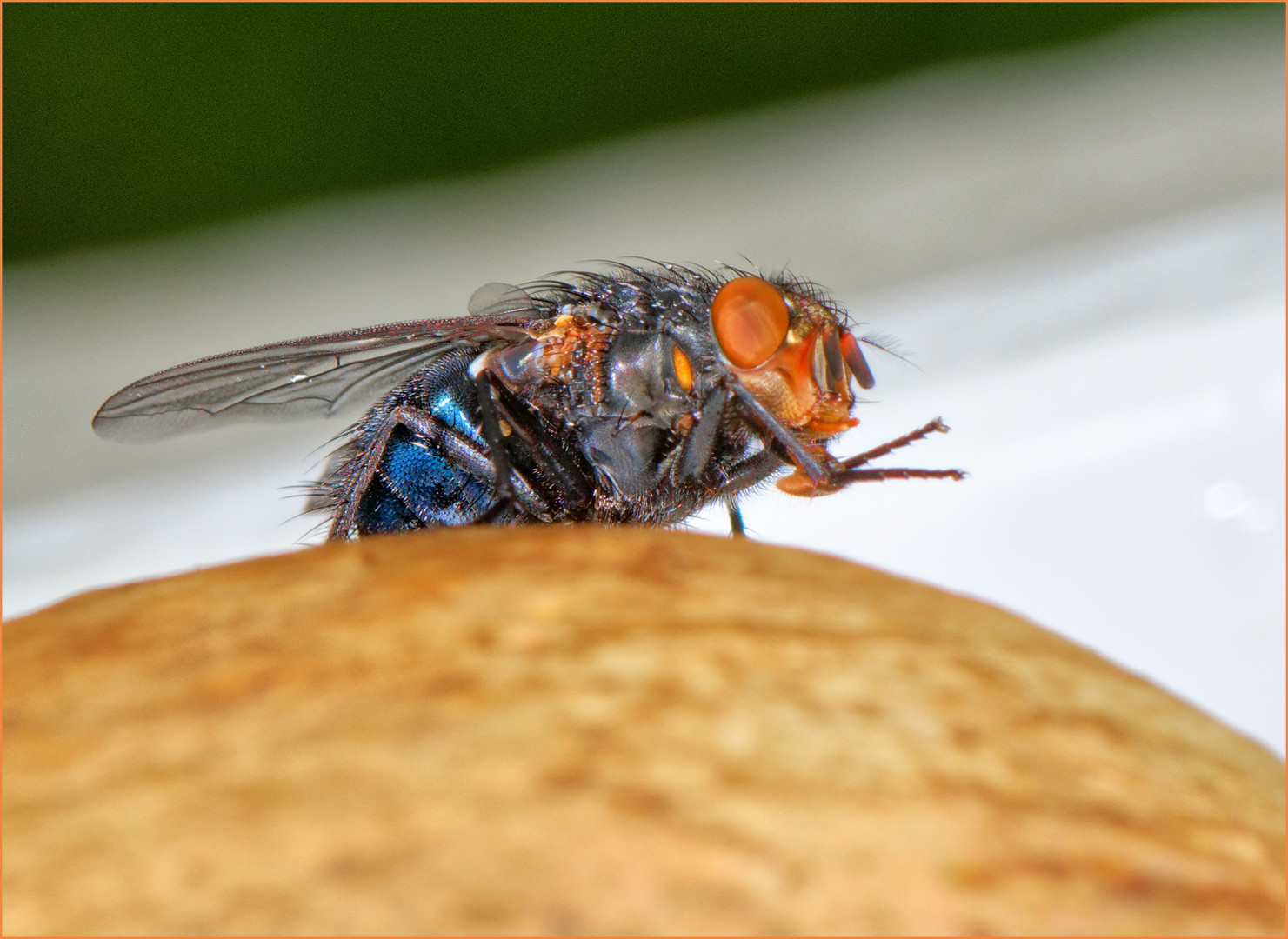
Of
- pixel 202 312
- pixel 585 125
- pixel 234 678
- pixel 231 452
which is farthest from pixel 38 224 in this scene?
pixel 234 678

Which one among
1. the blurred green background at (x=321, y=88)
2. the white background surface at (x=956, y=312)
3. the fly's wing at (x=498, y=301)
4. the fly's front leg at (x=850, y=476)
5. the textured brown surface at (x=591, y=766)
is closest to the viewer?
the textured brown surface at (x=591, y=766)

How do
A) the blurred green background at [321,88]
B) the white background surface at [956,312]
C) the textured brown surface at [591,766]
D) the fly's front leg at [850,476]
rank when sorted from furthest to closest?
the blurred green background at [321,88] < the white background surface at [956,312] < the fly's front leg at [850,476] < the textured brown surface at [591,766]

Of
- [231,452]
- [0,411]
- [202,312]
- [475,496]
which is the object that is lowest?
[475,496]

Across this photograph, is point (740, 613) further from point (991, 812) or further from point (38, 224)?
point (38, 224)

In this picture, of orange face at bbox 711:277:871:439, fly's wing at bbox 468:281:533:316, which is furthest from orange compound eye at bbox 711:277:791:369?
fly's wing at bbox 468:281:533:316

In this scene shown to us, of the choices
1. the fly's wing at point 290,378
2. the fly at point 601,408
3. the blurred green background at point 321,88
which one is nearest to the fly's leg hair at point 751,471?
the fly at point 601,408

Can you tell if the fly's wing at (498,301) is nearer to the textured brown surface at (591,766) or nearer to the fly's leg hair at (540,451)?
the fly's leg hair at (540,451)

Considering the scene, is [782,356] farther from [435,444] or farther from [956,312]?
[956,312]
